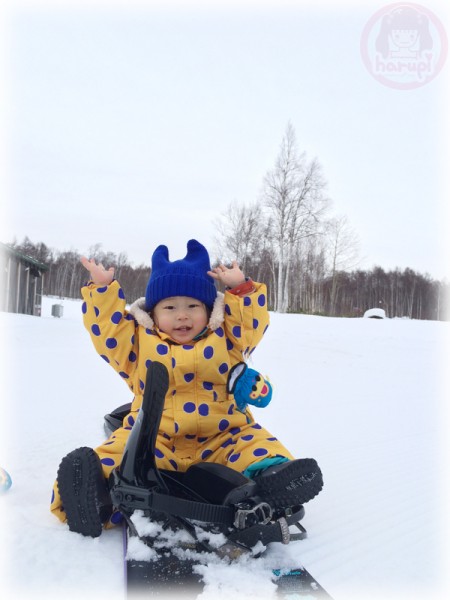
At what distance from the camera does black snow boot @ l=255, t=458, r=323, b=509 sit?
66.7 inches

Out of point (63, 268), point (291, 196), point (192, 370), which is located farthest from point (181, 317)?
point (63, 268)

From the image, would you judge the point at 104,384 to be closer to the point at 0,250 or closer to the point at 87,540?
the point at 87,540

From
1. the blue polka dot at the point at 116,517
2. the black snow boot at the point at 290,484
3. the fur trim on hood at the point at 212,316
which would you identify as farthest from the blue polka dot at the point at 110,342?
the black snow boot at the point at 290,484

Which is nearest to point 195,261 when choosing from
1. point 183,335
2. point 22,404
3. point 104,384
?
point 183,335

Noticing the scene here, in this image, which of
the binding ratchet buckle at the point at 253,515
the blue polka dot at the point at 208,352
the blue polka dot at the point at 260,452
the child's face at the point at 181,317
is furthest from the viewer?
the child's face at the point at 181,317

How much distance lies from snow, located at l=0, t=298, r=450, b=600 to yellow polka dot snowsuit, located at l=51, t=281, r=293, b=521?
1.22 ft

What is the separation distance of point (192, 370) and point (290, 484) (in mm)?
671

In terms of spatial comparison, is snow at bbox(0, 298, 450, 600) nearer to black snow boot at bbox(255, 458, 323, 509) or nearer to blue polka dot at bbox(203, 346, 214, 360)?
black snow boot at bbox(255, 458, 323, 509)

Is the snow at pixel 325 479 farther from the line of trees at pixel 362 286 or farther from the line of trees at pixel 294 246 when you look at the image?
the line of trees at pixel 362 286

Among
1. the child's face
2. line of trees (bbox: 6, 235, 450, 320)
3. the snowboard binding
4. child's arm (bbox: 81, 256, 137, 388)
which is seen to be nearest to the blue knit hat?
the child's face

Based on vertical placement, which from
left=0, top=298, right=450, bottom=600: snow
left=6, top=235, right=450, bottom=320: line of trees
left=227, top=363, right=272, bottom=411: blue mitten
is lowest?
left=0, top=298, right=450, bottom=600: snow

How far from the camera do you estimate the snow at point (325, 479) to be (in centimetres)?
148

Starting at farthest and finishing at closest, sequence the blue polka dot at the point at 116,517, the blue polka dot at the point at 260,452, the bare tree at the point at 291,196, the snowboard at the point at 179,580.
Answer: the bare tree at the point at 291,196
the blue polka dot at the point at 260,452
the blue polka dot at the point at 116,517
the snowboard at the point at 179,580

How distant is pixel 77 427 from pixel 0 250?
533 inches
